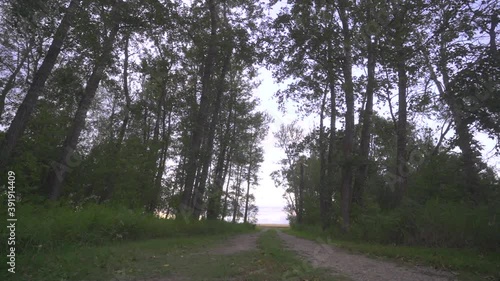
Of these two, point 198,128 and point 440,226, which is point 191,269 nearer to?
point 440,226

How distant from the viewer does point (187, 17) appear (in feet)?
52.7

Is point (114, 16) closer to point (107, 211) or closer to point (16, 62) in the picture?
point (107, 211)

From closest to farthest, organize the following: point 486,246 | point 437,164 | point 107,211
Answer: point 486,246 < point 107,211 < point 437,164

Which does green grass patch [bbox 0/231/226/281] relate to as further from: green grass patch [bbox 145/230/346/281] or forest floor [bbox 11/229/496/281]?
green grass patch [bbox 145/230/346/281]

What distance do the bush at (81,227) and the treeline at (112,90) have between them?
183cm

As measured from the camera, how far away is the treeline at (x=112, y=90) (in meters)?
9.62

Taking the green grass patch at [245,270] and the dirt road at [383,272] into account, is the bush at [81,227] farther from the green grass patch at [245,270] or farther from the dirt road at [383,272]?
the dirt road at [383,272]

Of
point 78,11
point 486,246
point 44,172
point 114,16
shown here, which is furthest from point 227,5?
point 486,246

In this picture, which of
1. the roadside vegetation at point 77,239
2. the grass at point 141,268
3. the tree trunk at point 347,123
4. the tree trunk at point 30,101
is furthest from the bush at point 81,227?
the tree trunk at point 347,123

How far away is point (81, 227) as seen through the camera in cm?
852

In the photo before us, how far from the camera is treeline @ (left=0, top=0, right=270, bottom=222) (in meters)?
9.62

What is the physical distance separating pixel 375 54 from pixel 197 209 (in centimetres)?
1285

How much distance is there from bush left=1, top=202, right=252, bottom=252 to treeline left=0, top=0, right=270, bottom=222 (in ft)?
6.00

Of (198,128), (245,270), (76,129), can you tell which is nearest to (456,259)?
(245,270)
